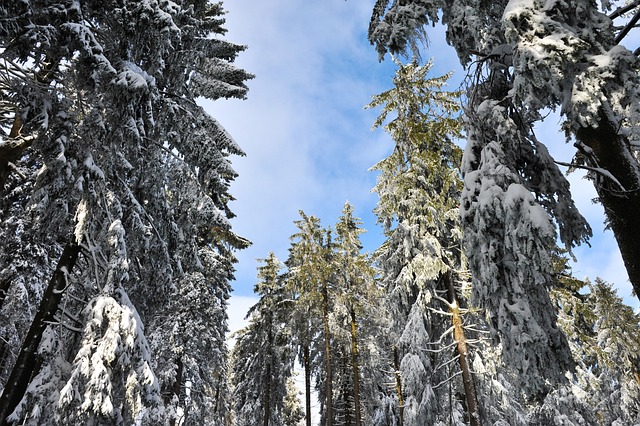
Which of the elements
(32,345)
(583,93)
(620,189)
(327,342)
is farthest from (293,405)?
(583,93)

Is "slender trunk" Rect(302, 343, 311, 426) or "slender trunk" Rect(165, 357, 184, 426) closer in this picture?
"slender trunk" Rect(165, 357, 184, 426)

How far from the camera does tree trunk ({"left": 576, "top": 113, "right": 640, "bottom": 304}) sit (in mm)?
4051

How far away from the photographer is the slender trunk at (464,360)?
8.47 meters

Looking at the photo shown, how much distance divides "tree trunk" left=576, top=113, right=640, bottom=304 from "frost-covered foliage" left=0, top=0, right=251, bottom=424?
22.6 feet

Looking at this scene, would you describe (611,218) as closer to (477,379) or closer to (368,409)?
(477,379)

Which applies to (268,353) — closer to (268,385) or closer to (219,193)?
(268,385)

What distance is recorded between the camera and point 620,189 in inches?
165

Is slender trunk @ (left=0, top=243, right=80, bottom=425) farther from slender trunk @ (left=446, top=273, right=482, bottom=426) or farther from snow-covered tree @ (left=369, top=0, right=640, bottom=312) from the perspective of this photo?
slender trunk @ (left=446, top=273, right=482, bottom=426)

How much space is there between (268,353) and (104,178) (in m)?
18.0

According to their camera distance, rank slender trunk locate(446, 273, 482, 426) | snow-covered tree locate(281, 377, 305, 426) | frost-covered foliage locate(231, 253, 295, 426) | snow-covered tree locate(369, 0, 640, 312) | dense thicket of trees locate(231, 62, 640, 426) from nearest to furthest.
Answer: snow-covered tree locate(369, 0, 640, 312) < dense thicket of trees locate(231, 62, 640, 426) < slender trunk locate(446, 273, 482, 426) < frost-covered foliage locate(231, 253, 295, 426) < snow-covered tree locate(281, 377, 305, 426)

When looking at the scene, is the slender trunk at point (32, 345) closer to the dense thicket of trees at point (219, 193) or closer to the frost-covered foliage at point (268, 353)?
the dense thicket of trees at point (219, 193)

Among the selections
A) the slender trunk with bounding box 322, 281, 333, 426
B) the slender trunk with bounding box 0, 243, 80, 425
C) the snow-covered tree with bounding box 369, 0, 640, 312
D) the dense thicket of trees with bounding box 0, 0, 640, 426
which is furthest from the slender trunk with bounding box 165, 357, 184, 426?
the snow-covered tree with bounding box 369, 0, 640, 312

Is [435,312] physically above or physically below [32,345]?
above

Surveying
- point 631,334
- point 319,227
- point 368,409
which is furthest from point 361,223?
point 631,334
